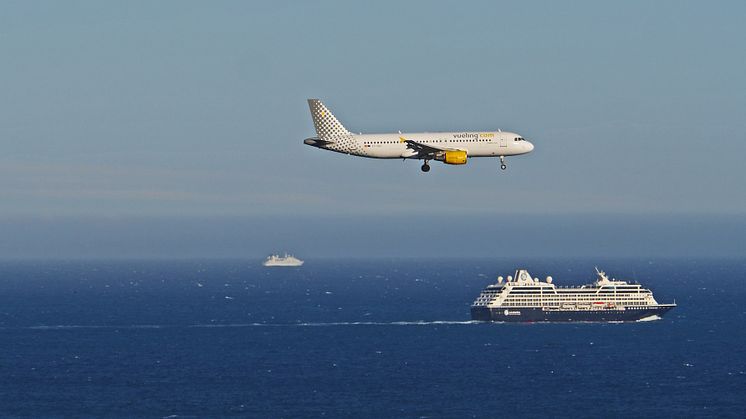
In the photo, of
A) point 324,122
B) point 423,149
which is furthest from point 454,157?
point 324,122

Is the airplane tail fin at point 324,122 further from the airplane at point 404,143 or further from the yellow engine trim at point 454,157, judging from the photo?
the yellow engine trim at point 454,157

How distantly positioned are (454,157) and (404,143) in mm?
6202

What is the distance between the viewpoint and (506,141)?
4835 inches

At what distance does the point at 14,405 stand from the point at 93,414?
1513 centimetres

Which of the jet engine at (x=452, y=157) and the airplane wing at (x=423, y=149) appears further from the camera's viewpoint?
the airplane wing at (x=423, y=149)

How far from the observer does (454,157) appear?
11375cm

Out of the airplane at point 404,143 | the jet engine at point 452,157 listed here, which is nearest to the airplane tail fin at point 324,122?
the airplane at point 404,143

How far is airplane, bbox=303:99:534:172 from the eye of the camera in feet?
377

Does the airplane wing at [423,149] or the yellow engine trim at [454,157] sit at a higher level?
the airplane wing at [423,149]

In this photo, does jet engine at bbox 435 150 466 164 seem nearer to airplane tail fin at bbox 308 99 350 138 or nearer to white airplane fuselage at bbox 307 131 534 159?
white airplane fuselage at bbox 307 131 534 159

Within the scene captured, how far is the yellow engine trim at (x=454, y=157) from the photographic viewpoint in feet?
373

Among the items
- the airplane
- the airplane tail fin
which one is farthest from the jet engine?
the airplane tail fin

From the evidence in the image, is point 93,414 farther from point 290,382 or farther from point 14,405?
point 290,382

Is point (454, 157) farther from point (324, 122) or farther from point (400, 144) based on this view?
point (324, 122)
